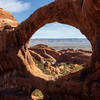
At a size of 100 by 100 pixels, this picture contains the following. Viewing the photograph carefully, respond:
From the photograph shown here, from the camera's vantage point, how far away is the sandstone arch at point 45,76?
24.6 ft

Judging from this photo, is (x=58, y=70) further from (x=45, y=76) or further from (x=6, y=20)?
(x=45, y=76)

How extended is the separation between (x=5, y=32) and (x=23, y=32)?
1.43m

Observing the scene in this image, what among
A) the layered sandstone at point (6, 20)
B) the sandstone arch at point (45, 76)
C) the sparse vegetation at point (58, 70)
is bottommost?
the sparse vegetation at point (58, 70)

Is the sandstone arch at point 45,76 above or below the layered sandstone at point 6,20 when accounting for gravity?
below

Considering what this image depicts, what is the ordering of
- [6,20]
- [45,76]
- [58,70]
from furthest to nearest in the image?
[58,70]
[6,20]
[45,76]

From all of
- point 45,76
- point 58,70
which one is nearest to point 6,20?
point 45,76

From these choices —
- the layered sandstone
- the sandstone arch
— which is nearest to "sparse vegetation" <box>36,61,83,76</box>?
the layered sandstone

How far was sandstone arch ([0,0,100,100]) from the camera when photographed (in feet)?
24.6

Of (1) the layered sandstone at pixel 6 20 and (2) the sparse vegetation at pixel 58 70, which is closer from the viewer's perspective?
(1) the layered sandstone at pixel 6 20

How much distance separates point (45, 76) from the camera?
10492 mm

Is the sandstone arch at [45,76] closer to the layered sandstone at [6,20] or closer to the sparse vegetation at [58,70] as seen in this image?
the layered sandstone at [6,20]

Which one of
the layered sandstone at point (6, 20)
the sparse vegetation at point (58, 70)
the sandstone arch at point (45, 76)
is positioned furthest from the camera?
the sparse vegetation at point (58, 70)

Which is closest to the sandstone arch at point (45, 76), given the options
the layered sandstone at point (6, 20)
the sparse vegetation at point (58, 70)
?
the layered sandstone at point (6, 20)

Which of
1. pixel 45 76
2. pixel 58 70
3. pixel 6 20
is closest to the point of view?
pixel 45 76
